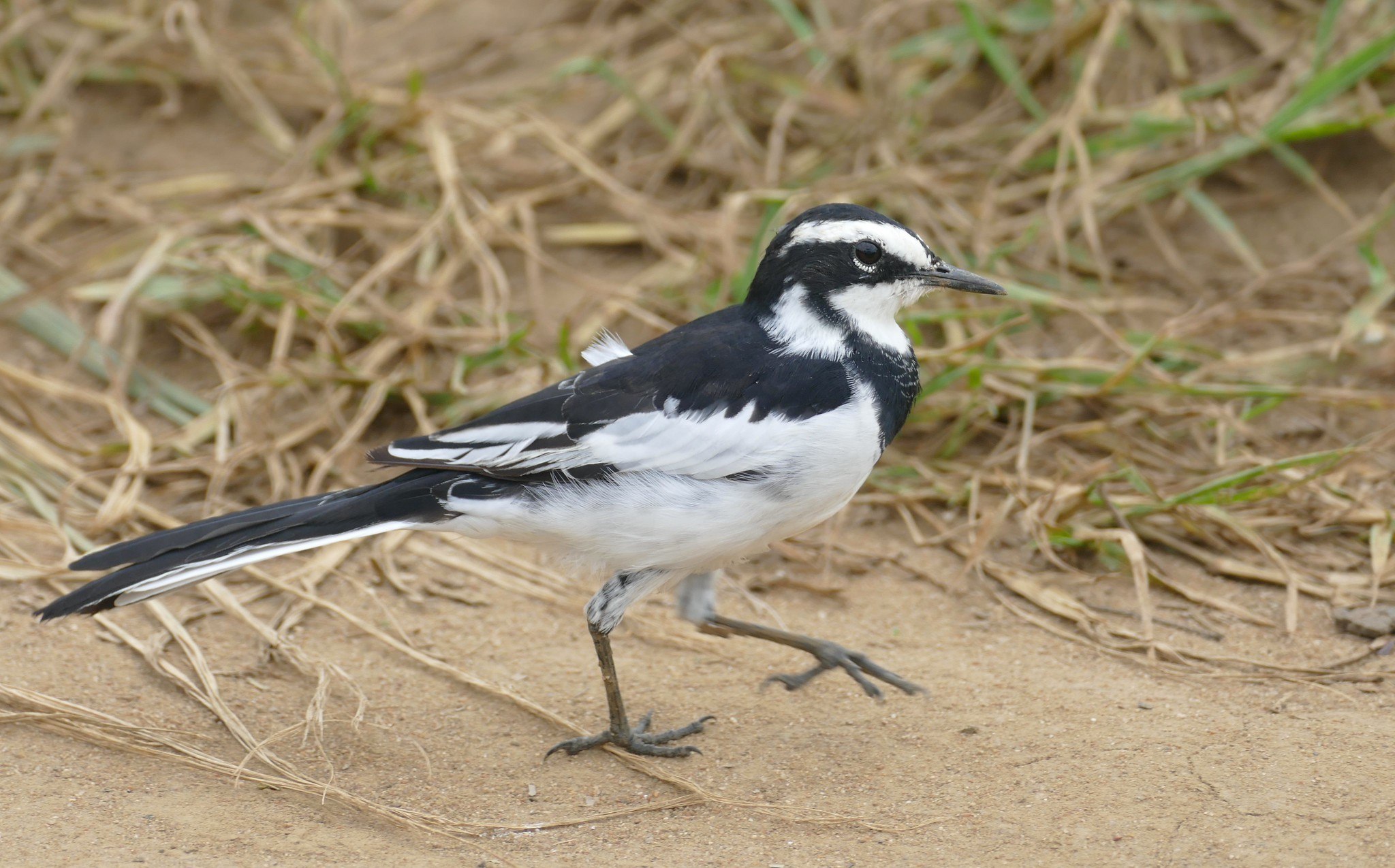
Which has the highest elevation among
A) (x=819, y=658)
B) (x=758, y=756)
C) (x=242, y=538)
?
(x=242, y=538)

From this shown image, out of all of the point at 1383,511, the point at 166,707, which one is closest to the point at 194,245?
the point at 166,707

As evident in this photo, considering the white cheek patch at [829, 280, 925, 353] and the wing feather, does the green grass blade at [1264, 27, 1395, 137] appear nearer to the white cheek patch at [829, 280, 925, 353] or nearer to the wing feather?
the white cheek patch at [829, 280, 925, 353]

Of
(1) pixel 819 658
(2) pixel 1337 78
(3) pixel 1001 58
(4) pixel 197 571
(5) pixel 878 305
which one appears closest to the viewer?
(4) pixel 197 571

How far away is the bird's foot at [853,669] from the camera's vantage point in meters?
4.12

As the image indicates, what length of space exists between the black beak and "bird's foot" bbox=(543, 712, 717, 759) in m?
1.51

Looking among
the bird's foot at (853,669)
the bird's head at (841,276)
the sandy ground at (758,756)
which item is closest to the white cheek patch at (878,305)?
the bird's head at (841,276)

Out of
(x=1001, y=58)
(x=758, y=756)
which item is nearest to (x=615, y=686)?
(x=758, y=756)

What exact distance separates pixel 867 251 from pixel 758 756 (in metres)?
1.50

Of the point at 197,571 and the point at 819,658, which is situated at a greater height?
the point at 197,571

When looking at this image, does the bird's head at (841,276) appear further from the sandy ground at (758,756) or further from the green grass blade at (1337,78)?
the green grass blade at (1337,78)

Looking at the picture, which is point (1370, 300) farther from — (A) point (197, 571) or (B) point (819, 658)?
(A) point (197, 571)

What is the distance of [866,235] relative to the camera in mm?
4035

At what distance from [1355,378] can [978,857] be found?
11.8ft

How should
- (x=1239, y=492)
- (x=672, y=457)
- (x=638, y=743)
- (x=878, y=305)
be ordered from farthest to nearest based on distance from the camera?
(x=1239, y=492)
(x=878, y=305)
(x=638, y=743)
(x=672, y=457)
